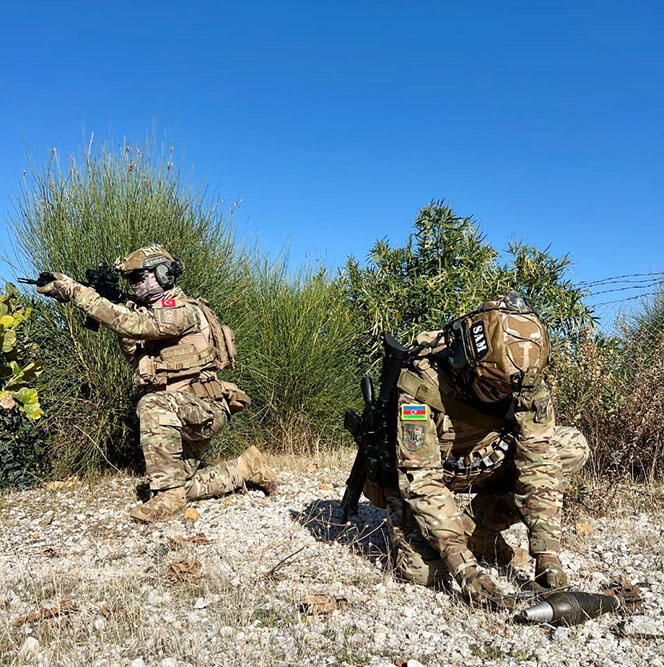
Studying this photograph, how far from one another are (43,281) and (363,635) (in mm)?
3437

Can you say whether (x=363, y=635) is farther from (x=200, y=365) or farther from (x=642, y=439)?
(x=642, y=439)

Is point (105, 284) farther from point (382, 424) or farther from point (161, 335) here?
point (382, 424)

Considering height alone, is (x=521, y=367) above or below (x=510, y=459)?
above

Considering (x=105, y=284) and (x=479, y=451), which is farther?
(x=105, y=284)

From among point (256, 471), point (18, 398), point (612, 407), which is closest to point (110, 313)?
point (18, 398)

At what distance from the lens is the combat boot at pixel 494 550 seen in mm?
3601

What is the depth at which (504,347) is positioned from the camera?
2936 millimetres

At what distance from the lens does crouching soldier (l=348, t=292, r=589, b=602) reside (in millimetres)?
2980

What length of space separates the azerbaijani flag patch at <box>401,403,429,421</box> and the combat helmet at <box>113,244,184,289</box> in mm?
2577

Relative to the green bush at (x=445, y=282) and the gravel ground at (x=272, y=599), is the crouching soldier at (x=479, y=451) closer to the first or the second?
the gravel ground at (x=272, y=599)

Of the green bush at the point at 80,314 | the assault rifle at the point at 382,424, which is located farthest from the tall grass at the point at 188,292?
the assault rifle at the point at 382,424

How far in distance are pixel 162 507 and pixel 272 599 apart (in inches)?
76.4

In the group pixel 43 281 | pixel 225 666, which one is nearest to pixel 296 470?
pixel 43 281

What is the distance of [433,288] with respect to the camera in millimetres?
7160
